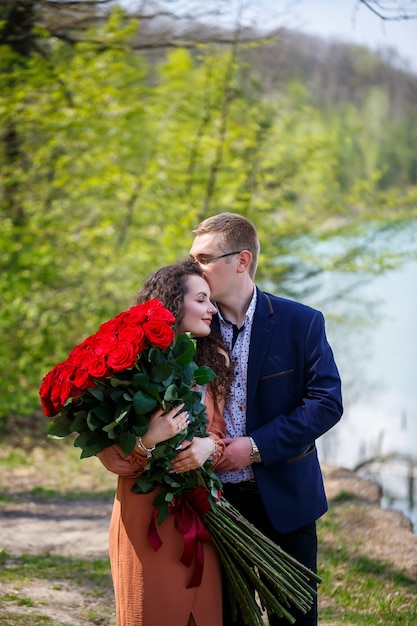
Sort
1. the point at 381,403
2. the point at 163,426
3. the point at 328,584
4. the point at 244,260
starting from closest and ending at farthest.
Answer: the point at 163,426, the point at 244,260, the point at 328,584, the point at 381,403

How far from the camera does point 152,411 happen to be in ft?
8.68

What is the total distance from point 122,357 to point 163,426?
0.29m

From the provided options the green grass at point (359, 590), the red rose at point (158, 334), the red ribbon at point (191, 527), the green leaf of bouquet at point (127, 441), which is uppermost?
the red rose at point (158, 334)

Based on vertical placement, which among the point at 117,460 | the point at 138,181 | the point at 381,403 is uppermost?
the point at 117,460

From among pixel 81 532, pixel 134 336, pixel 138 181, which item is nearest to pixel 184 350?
pixel 134 336

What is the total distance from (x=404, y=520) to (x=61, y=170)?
6.50 m

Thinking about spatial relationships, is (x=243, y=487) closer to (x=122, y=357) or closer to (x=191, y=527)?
(x=191, y=527)

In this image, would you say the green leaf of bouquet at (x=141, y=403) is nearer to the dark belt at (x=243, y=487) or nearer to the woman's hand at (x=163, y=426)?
the woman's hand at (x=163, y=426)

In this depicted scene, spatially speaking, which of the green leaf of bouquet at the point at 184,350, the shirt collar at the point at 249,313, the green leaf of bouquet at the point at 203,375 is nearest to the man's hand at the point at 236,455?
the green leaf of bouquet at the point at 203,375

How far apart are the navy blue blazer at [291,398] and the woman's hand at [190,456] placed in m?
0.30

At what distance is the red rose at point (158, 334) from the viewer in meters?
2.55

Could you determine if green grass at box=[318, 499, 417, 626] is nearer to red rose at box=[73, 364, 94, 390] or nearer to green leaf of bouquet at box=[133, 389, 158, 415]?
green leaf of bouquet at box=[133, 389, 158, 415]

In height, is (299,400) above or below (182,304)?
below

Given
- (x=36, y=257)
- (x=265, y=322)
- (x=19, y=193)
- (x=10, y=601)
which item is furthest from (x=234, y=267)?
(x=19, y=193)
